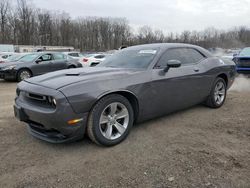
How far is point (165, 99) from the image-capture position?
3854mm

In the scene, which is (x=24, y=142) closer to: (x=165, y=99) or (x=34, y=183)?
(x=34, y=183)

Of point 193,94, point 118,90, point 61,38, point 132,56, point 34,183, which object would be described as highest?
point 61,38

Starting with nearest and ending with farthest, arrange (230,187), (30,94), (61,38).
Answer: (230,187) → (30,94) → (61,38)

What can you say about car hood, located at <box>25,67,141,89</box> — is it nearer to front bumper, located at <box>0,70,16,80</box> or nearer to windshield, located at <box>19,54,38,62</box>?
front bumper, located at <box>0,70,16,80</box>

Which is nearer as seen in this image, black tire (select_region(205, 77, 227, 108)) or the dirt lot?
the dirt lot

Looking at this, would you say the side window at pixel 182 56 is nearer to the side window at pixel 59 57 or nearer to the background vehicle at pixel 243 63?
the background vehicle at pixel 243 63

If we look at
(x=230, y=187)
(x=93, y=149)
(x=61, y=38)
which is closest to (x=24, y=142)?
(x=93, y=149)

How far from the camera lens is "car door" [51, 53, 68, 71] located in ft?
36.8

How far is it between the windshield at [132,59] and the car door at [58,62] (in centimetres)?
738

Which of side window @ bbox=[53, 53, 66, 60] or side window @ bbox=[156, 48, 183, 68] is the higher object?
side window @ bbox=[156, 48, 183, 68]

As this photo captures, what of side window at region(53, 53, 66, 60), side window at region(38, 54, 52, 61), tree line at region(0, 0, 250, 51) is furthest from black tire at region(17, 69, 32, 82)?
tree line at region(0, 0, 250, 51)

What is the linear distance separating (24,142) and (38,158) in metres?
0.62

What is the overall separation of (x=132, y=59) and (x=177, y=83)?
93cm

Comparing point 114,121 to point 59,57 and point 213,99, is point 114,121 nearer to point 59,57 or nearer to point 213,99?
point 213,99
